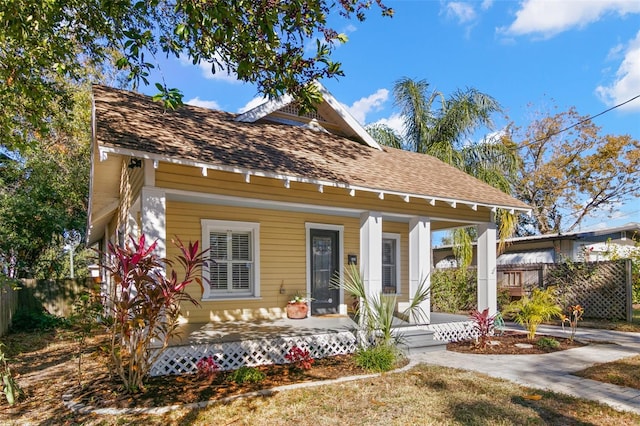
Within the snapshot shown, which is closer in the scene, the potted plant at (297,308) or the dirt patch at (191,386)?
the dirt patch at (191,386)

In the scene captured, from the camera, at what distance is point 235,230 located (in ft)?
31.1

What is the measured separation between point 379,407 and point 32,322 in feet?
36.7

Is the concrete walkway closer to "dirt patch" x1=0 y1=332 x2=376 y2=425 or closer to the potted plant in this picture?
"dirt patch" x1=0 y1=332 x2=376 y2=425

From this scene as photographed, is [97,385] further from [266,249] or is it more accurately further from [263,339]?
[266,249]

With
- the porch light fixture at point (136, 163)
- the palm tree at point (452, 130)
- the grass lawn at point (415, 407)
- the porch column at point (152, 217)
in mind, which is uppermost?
the palm tree at point (452, 130)

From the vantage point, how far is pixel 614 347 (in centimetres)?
864

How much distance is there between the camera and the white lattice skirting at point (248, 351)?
6.09 m

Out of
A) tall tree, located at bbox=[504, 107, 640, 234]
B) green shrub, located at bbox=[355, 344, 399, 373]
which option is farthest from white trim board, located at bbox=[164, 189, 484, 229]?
tall tree, located at bbox=[504, 107, 640, 234]

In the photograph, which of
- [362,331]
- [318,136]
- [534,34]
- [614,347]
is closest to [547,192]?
[534,34]

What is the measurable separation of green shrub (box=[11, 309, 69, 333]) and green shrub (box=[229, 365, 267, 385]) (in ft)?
25.9

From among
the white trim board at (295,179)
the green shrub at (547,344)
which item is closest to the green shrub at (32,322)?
the white trim board at (295,179)

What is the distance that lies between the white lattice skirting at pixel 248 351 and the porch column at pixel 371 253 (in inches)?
40.8

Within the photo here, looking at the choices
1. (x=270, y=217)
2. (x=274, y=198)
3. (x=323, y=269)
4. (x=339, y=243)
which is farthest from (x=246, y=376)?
(x=339, y=243)

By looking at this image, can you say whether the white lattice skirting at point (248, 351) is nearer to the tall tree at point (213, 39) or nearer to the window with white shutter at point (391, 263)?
the tall tree at point (213, 39)
